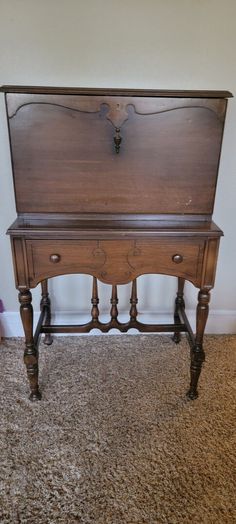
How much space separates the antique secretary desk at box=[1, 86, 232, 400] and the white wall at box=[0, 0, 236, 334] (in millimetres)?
333

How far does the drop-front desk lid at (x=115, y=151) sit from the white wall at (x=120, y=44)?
1.08ft

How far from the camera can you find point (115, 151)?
1.25 meters

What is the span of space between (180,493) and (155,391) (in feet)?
1.48

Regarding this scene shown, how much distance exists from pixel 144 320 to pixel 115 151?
0.99m

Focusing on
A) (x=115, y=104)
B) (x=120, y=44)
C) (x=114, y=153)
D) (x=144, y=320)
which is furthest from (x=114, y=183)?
(x=144, y=320)

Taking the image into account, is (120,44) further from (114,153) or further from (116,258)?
(116,258)

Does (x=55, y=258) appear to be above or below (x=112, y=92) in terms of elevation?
below

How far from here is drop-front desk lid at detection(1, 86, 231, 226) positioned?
46.6 inches

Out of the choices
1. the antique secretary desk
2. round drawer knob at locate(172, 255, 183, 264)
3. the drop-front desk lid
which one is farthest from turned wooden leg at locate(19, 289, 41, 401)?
round drawer knob at locate(172, 255, 183, 264)

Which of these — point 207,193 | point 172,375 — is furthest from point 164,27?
point 172,375

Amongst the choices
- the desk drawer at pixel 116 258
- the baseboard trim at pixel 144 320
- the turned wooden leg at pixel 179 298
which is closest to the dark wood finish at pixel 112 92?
the desk drawer at pixel 116 258

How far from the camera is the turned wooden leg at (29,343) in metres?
1.32

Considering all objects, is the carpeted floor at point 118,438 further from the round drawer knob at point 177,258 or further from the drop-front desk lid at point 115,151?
the drop-front desk lid at point 115,151

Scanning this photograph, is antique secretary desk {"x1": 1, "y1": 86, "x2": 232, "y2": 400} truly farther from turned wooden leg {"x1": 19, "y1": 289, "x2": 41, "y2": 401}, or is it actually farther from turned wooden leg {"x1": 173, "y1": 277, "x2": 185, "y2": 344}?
turned wooden leg {"x1": 173, "y1": 277, "x2": 185, "y2": 344}
